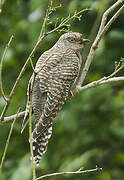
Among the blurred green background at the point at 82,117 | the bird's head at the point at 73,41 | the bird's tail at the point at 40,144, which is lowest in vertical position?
the blurred green background at the point at 82,117

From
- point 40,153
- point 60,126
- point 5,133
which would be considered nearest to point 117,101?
point 60,126

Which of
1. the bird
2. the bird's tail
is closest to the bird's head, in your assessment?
the bird

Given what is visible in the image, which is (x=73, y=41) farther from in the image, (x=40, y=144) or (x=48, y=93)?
(x=40, y=144)

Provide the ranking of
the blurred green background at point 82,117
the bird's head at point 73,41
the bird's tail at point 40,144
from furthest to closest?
the blurred green background at point 82,117 < the bird's head at point 73,41 < the bird's tail at point 40,144

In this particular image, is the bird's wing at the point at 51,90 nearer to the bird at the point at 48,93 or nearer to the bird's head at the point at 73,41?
the bird at the point at 48,93

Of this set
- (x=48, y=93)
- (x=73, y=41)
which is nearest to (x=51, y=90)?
(x=48, y=93)

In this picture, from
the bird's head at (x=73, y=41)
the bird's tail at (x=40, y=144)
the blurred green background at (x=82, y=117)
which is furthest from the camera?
the blurred green background at (x=82, y=117)

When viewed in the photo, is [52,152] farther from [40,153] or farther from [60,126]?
[40,153]

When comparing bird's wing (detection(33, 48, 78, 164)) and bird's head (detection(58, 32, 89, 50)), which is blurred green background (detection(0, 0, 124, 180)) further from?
bird's wing (detection(33, 48, 78, 164))

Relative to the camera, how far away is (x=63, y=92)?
5391 millimetres

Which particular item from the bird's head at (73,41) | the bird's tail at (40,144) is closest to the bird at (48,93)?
the bird's tail at (40,144)

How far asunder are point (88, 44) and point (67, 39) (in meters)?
0.43

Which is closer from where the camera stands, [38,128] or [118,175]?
[38,128]

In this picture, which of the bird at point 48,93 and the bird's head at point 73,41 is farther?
the bird's head at point 73,41
